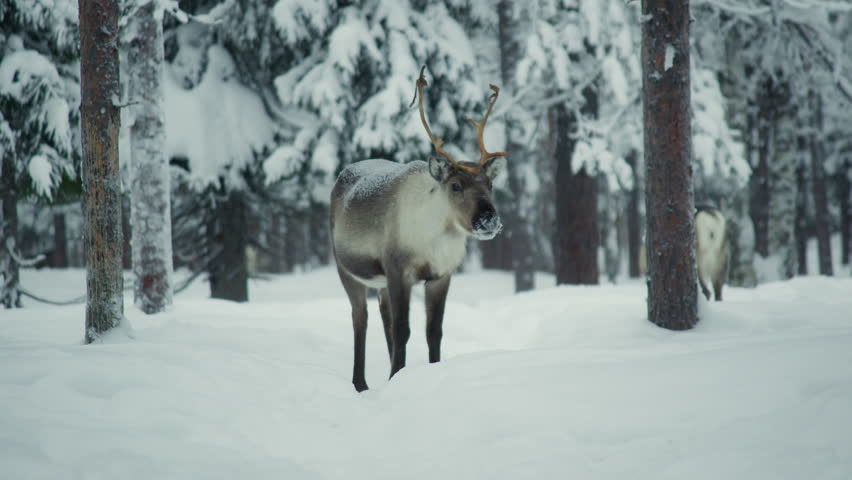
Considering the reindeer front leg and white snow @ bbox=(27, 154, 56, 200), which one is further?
white snow @ bbox=(27, 154, 56, 200)

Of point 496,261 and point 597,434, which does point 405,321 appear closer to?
point 597,434

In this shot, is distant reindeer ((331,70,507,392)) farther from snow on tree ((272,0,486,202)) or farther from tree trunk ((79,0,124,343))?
snow on tree ((272,0,486,202))

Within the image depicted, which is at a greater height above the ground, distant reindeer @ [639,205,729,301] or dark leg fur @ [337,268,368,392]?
distant reindeer @ [639,205,729,301]

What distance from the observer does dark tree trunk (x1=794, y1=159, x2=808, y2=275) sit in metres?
24.5

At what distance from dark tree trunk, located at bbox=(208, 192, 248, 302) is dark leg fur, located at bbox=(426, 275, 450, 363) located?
23.1ft

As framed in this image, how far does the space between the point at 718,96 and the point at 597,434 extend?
985 cm

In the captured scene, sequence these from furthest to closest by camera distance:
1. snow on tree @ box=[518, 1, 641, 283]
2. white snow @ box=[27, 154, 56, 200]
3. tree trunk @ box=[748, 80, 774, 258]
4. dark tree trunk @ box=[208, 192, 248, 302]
Result: tree trunk @ box=[748, 80, 774, 258]
dark tree trunk @ box=[208, 192, 248, 302]
snow on tree @ box=[518, 1, 641, 283]
white snow @ box=[27, 154, 56, 200]

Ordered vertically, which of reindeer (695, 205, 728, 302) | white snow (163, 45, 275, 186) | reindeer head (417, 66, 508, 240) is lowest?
reindeer (695, 205, 728, 302)

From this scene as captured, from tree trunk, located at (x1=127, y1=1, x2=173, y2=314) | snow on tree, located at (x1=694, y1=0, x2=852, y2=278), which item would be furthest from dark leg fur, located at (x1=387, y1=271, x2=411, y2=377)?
snow on tree, located at (x1=694, y1=0, x2=852, y2=278)

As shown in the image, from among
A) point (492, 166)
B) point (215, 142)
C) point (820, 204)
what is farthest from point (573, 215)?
point (820, 204)

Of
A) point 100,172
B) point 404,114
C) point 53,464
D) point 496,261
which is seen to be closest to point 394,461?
point 53,464

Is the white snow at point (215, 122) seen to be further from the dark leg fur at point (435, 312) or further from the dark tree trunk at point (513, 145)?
the dark leg fur at point (435, 312)

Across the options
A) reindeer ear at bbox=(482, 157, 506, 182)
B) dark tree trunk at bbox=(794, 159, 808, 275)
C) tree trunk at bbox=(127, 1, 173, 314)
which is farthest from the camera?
dark tree trunk at bbox=(794, 159, 808, 275)

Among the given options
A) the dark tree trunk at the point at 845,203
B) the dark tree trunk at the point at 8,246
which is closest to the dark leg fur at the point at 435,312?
the dark tree trunk at the point at 8,246
